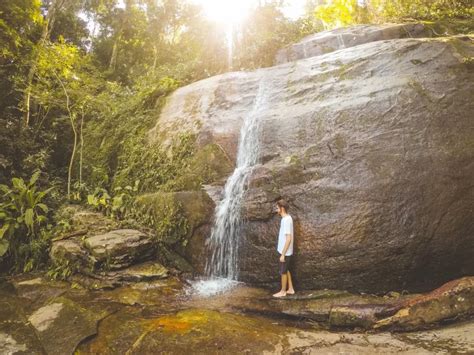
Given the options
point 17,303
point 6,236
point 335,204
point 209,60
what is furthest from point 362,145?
point 209,60

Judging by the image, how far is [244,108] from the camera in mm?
9203

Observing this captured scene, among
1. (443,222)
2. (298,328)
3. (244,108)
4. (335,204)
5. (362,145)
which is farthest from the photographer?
(244,108)

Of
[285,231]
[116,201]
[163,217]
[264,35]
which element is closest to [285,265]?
[285,231]

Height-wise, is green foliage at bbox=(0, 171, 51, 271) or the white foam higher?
green foliage at bbox=(0, 171, 51, 271)

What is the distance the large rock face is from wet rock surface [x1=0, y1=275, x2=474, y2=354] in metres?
0.56

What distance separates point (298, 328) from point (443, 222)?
9.69ft

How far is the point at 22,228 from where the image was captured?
7.96m

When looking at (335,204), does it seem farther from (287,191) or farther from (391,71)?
(391,71)

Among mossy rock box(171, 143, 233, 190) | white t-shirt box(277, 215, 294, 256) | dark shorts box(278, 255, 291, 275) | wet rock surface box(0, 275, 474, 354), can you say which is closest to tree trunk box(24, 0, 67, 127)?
mossy rock box(171, 143, 233, 190)

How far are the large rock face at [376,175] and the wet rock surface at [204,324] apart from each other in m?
0.56

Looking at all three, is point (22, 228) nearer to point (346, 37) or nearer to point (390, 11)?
point (346, 37)

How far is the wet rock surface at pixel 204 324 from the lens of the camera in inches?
159

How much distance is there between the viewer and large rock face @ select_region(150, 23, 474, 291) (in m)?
5.40

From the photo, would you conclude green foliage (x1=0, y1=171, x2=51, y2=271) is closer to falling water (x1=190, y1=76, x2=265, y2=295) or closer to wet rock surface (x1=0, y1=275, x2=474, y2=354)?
wet rock surface (x1=0, y1=275, x2=474, y2=354)
